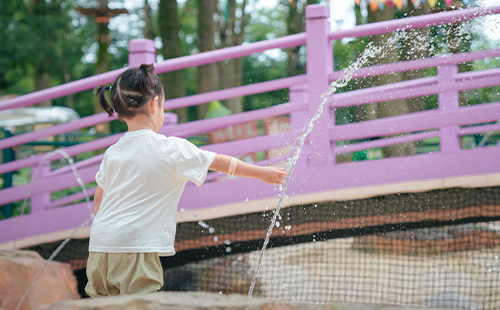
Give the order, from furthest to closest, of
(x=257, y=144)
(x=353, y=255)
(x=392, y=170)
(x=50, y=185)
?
(x=353, y=255)
(x=50, y=185)
(x=257, y=144)
(x=392, y=170)

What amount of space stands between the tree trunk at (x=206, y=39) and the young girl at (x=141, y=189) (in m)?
9.37

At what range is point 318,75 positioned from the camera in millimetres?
3541

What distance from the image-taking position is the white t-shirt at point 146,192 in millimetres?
2012

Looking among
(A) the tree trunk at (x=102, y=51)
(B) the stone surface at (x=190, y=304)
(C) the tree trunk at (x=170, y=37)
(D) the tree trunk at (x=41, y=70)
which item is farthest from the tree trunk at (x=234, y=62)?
(B) the stone surface at (x=190, y=304)

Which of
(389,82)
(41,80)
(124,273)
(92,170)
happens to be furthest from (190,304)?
(41,80)

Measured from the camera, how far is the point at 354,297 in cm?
384

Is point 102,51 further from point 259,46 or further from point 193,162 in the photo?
point 193,162

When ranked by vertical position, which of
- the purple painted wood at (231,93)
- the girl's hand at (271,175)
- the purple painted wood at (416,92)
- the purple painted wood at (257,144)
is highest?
the purple painted wood at (231,93)

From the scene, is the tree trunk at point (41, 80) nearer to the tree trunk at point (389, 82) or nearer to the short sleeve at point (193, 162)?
the tree trunk at point (389, 82)

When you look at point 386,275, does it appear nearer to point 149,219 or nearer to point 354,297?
point 354,297

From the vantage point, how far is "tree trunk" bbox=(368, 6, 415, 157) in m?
5.68

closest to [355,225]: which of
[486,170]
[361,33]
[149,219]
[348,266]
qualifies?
[348,266]

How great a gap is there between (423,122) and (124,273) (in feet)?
7.73

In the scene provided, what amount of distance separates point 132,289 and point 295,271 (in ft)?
8.52
